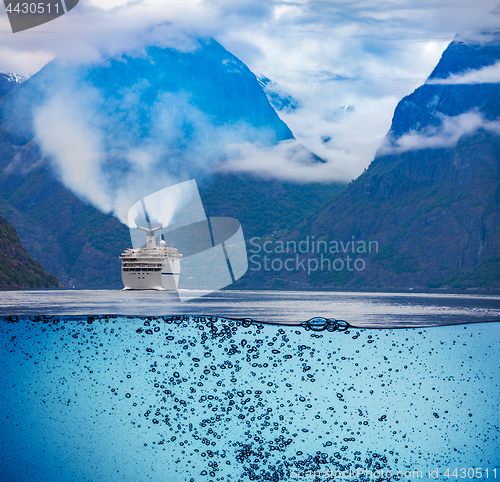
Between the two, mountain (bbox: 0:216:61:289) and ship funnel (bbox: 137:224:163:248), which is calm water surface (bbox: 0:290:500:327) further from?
mountain (bbox: 0:216:61:289)

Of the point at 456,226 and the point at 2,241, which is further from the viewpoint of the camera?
the point at 456,226

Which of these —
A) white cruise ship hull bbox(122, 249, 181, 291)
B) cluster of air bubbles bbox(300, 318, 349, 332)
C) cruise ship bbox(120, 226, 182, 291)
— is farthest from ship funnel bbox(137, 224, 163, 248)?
cluster of air bubbles bbox(300, 318, 349, 332)

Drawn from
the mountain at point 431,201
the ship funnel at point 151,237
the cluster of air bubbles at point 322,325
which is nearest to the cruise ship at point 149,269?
the ship funnel at point 151,237

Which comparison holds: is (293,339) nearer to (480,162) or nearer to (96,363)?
(96,363)

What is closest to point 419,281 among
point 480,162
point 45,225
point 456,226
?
point 456,226

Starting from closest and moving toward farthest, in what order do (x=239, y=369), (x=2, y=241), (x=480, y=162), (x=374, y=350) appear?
(x=239, y=369) < (x=374, y=350) < (x=2, y=241) < (x=480, y=162)

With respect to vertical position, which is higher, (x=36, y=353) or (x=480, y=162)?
(x=36, y=353)

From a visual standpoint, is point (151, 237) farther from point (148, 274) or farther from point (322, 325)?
point (322, 325)
